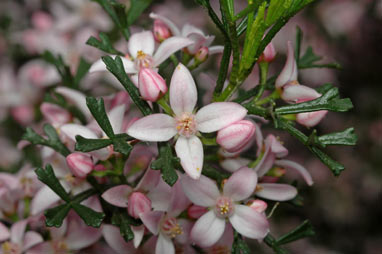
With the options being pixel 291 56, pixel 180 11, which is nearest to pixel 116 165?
pixel 291 56

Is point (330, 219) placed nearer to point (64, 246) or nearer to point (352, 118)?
point (352, 118)

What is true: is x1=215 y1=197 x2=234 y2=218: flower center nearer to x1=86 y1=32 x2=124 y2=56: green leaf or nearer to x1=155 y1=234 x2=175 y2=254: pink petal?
x1=155 y1=234 x2=175 y2=254: pink petal

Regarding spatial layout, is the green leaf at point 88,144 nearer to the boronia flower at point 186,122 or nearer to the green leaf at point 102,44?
the boronia flower at point 186,122

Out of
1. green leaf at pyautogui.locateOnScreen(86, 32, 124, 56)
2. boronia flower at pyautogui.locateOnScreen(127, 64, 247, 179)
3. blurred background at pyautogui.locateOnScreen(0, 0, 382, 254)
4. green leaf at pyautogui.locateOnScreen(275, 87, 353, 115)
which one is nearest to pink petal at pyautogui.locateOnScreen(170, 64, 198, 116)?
boronia flower at pyautogui.locateOnScreen(127, 64, 247, 179)

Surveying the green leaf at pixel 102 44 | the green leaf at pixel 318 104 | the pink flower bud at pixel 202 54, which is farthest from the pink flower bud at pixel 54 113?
the green leaf at pixel 318 104

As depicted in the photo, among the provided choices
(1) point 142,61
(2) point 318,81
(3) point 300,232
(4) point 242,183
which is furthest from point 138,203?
(2) point 318,81
